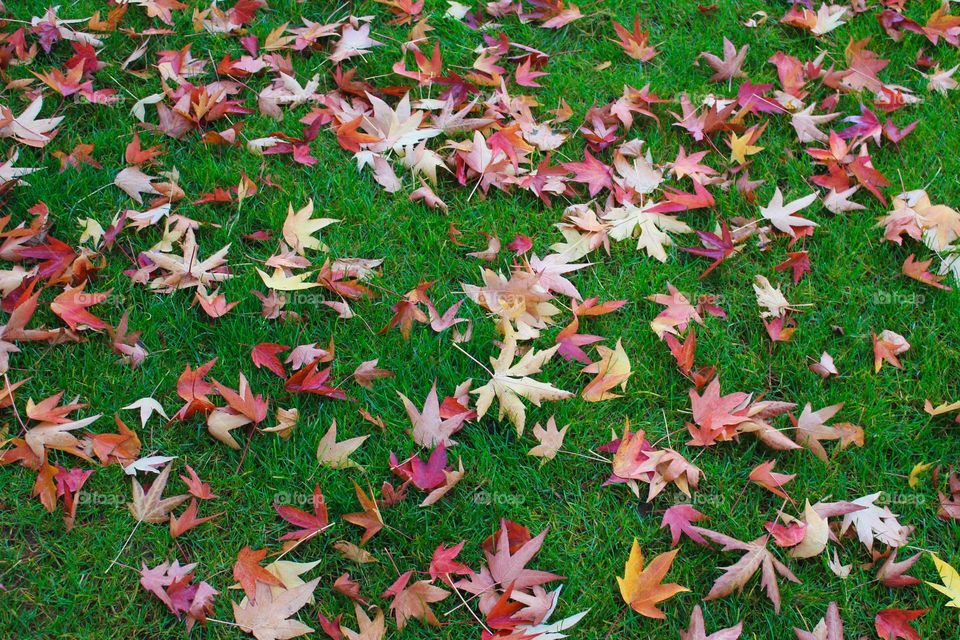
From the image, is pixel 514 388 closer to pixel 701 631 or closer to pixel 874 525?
pixel 701 631

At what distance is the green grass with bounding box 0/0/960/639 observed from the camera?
75.9 inches

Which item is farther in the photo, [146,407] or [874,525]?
[146,407]

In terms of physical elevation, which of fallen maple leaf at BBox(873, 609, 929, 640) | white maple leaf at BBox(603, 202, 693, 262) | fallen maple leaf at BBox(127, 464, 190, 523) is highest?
white maple leaf at BBox(603, 202, 693, 262)

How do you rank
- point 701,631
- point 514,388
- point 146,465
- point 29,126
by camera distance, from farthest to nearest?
1. point 29,126
2. point 514,388
3. point 146,465
4. point 701,631

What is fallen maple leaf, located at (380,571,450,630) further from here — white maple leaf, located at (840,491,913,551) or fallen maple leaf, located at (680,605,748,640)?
white maple leaf, located at (840,491,913,551)

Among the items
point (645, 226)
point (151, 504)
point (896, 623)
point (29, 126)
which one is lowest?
point (896, 623)

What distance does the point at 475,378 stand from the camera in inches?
90.5

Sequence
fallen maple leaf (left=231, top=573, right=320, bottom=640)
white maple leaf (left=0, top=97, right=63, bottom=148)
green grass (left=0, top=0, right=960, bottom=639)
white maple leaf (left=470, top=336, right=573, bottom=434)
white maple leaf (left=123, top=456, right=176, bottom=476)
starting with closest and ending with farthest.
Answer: fallen maple leaf (left=231, top=573, right=320, bottom=640) → green grass (left=0, top=0, right=960, bottom=639) → white maple leaf (left=123, top=456, right=176, bottom=476) → white maple leaf (left=470, top=336, right=573, bottom=434) → white maple leaf (left=0, top=97, right=63, bottom=148)

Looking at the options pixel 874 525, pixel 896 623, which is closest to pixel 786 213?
pixel 874 525

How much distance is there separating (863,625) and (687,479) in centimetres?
54

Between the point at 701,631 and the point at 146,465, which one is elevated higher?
the point at 146,465

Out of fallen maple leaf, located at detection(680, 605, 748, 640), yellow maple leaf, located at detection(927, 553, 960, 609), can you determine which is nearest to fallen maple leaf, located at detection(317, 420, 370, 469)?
fallen maple leaf, located at detection(680, 605, 748, 640)

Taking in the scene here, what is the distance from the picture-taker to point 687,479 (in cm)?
211

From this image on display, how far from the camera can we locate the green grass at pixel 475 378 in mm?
1927
